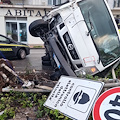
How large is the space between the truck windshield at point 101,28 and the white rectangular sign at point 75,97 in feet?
4.96

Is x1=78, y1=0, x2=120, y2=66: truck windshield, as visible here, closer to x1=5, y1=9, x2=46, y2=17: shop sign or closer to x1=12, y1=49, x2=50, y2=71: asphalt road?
x1=12, y1=49, x2=50, y2=71: asphalt road

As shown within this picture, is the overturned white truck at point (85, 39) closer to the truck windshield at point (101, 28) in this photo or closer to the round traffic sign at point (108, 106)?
the truck windshield at point (101, 28)

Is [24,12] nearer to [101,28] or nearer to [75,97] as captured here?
[101,28]

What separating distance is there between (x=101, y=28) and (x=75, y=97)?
2.17m

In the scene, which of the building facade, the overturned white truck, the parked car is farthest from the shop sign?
the overturned white truck

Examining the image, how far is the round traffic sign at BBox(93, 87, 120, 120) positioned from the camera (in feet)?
5.79

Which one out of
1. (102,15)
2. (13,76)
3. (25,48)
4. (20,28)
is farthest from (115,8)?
(13,76)

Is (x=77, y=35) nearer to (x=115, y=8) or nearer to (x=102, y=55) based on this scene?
(x=102, y=55)

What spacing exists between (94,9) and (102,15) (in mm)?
266

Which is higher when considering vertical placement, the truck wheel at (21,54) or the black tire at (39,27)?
the black tire at (39,27)

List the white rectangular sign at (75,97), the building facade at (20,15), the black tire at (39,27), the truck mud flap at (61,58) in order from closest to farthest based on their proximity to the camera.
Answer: the white rectangular sign at (75,97) → the truck mud flap at (61,58) → the black tire at (39,27) → the building facade at (20,15)

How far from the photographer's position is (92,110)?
1911mm

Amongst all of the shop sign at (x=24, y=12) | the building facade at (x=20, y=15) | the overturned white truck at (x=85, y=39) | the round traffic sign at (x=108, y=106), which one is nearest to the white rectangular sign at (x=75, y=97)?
the round traffic sign at (x=108, y=106)

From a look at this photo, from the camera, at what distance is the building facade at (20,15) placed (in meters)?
16.0
